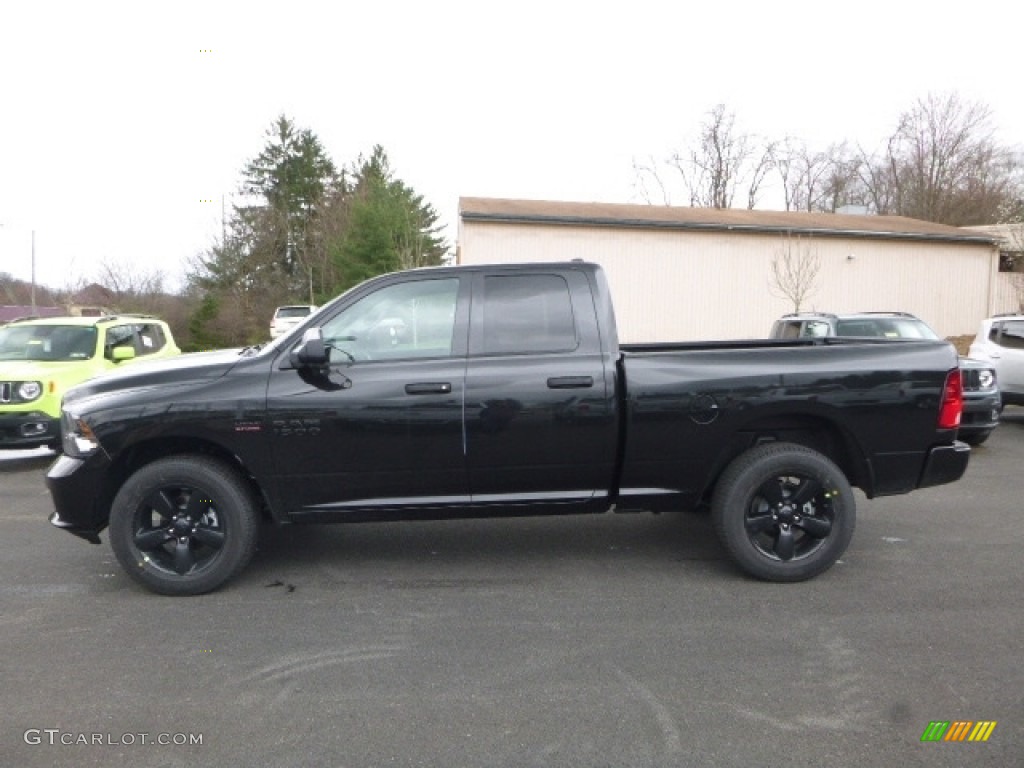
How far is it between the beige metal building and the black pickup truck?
18.6 m

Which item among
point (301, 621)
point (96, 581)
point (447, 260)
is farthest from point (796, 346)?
point (447, 260)

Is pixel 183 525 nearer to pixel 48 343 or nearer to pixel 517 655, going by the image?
pixel 517 655

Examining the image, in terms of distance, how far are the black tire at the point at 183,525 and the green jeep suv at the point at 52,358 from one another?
13.4 feet

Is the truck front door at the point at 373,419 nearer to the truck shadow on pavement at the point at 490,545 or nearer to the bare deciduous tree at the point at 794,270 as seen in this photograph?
the truck shadow on pavement at the point at 490,545

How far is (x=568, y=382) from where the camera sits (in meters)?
5.00

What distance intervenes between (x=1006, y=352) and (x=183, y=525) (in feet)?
36.5

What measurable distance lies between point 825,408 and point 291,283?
4075 cm

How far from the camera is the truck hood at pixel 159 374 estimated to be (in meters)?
4.96

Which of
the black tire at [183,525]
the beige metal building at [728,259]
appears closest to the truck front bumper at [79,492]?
the black tire at [183,525]

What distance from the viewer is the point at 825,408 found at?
5098mm

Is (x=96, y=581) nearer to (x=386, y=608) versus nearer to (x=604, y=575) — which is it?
(x=386, y=608)

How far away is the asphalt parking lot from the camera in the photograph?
3336 millimetres
